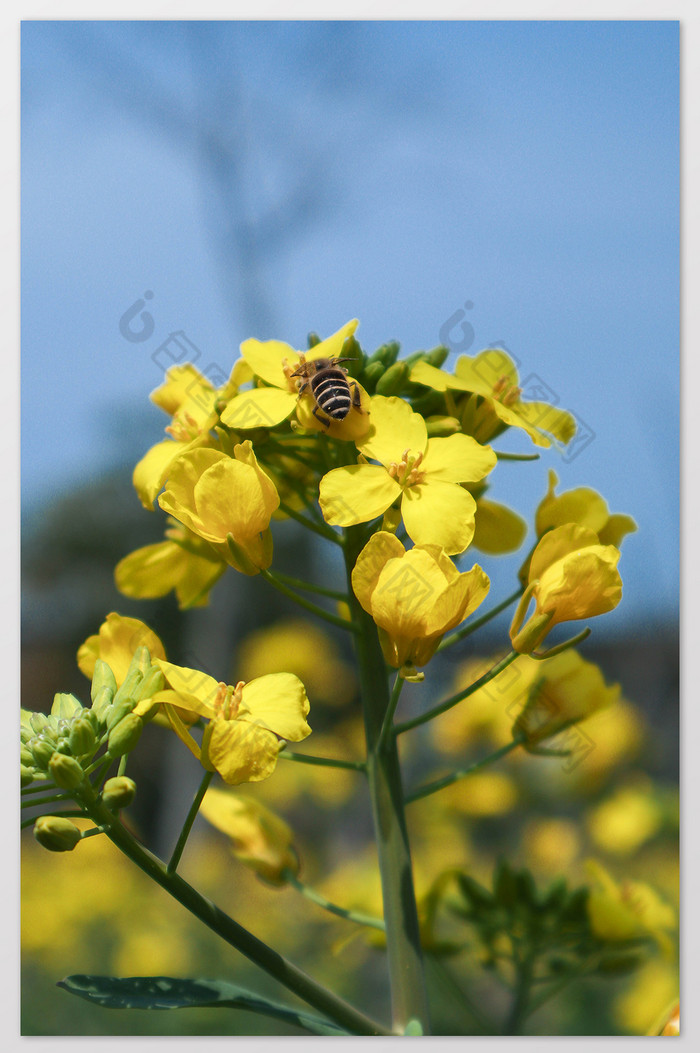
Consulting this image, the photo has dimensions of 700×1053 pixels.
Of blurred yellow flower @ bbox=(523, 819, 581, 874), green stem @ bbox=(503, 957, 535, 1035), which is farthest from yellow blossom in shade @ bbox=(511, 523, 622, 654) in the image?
blurred yellow flower @ bbox=(523, 819, 581, 874)

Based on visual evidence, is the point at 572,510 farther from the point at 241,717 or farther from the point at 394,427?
the point at 241,717

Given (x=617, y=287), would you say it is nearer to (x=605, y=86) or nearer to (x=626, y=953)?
(x=605, y=86)

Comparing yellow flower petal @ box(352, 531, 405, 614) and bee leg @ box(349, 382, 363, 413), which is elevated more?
bee leg @ box(349, 382, 363, 413)

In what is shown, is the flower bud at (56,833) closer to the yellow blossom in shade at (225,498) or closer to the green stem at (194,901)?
the green stem at (194,901)

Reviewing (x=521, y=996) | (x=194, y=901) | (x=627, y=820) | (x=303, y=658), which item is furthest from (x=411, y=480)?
(x=303, y=658)

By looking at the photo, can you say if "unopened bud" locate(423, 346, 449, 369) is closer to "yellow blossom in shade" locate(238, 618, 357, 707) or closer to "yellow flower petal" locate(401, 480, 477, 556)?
"yellow flower petal" locate(401, 480, 477, 556)

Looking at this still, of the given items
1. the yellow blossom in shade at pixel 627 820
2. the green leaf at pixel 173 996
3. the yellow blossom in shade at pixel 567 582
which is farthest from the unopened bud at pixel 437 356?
the yellow blossom in shade at pixel 627 820
